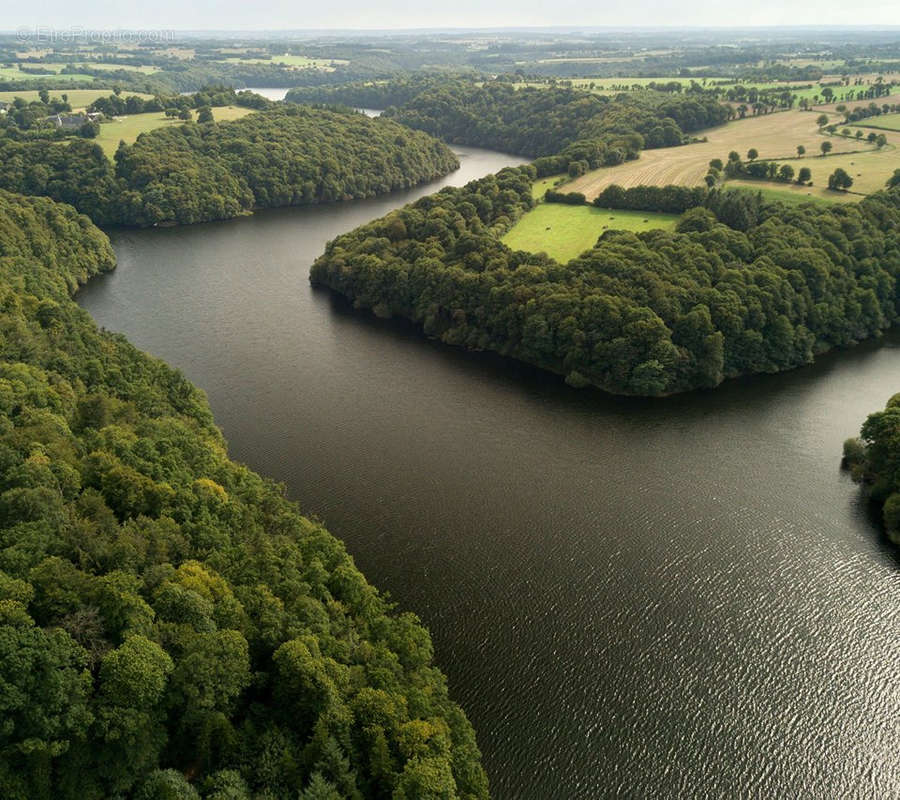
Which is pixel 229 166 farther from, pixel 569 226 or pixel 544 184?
pixel 569 226

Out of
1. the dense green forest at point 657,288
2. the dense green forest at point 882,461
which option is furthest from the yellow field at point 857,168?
the dense green forest at point 882,461

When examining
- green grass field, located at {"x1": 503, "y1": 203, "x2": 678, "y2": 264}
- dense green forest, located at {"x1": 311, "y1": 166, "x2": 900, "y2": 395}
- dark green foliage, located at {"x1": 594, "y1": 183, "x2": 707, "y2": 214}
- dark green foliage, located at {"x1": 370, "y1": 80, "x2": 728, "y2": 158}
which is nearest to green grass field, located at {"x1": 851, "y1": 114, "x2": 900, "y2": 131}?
dark green foliage, located at {"x1": 370, "y1": 80, "x2": 728, "y2": 158}

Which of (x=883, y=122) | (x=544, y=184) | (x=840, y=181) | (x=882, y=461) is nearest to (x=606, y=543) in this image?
(x=882, y=461)

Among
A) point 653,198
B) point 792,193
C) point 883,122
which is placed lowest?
point 653,198

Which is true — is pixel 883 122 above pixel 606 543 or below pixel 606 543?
above

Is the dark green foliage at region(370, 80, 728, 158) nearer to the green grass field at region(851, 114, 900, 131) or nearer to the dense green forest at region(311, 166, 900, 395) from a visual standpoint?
the green grass field at region(851, 114, 900, 131)

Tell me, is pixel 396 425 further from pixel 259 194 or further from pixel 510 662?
pixel 259 194
